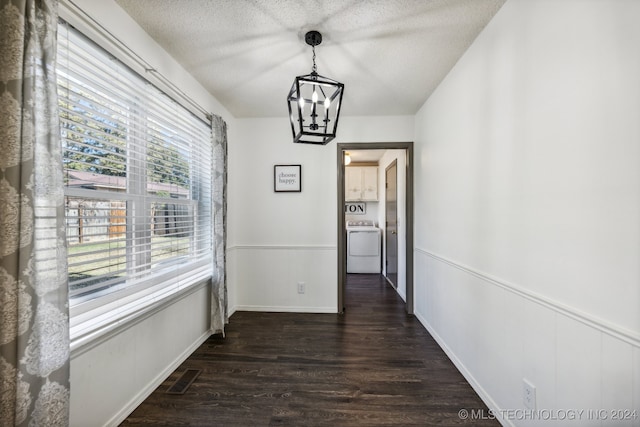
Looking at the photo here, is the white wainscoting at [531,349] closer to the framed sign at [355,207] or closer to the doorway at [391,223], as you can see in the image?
the doorway at [391,223]

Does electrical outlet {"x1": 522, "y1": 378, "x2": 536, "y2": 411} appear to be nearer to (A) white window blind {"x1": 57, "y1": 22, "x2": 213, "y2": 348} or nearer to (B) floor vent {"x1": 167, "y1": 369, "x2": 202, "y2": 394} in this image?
(B) floor vent {"x1": 167, "y1": 369, "x2": 202, "y2": 394}

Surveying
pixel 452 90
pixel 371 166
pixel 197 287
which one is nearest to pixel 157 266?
pixel 197 287

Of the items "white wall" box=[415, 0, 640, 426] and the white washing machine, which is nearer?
"white wall" box=[415, 0, 640, 426]

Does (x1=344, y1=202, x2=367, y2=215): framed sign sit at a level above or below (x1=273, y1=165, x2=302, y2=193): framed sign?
below

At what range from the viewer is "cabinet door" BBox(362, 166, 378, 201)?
18.3 feet

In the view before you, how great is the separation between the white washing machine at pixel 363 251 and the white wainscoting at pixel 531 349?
283cm

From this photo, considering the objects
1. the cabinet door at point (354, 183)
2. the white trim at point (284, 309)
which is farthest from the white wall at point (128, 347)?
the cabinet door at point (354, 183)

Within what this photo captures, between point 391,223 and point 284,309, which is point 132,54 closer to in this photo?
point 284,309

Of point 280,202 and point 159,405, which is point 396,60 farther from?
point 159,405

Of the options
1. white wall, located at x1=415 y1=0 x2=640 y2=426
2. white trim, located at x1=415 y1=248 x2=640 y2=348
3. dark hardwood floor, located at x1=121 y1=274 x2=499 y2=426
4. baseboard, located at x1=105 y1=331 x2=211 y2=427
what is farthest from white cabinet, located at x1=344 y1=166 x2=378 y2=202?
baseboard, located at x1=105 y1=331 x2=211 y2=427

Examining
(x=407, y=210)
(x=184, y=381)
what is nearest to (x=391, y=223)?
(x=407, y=210)

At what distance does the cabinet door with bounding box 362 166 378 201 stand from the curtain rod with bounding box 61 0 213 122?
375cm

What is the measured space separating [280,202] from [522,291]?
2571 millimetres

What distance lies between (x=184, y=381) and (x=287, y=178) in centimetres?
224
